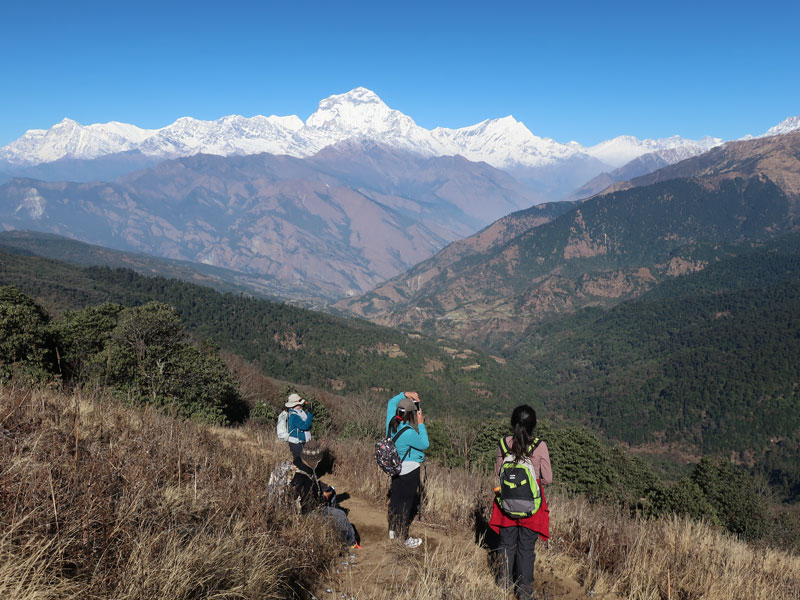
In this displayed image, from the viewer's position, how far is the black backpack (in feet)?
18.5

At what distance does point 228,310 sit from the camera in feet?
383

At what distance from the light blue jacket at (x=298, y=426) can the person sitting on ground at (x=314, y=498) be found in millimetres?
1289

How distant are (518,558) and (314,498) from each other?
291 cm

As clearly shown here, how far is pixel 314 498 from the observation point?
6160 millimetres

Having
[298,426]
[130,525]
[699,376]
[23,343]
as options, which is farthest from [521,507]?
[699,376]

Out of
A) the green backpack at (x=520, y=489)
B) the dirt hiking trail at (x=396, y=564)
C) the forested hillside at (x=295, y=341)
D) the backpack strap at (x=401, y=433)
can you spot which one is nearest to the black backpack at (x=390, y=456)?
the backpack strap at (x=401, y=433)

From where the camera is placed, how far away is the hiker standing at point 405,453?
5.70m

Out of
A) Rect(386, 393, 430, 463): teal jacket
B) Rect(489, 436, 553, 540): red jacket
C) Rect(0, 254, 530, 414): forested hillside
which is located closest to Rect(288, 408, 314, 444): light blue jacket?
Rect(386, 393, 430, 463): teal jacket

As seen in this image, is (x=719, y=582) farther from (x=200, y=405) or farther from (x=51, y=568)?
(x=200, y=405)

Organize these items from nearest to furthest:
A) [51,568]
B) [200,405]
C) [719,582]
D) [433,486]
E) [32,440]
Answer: [51,568] → [32,440] → [719,582] → [433,486] → [200,405]

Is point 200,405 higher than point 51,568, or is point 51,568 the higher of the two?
point 51,568

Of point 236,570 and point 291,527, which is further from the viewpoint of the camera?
point 291,527

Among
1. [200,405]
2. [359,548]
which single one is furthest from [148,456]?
[200,405]

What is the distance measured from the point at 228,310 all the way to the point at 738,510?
370ft
